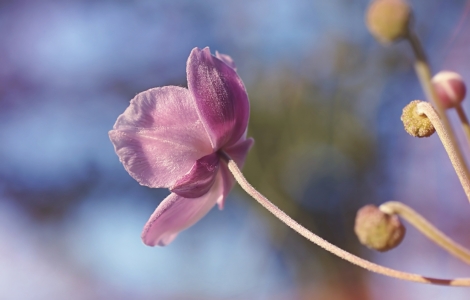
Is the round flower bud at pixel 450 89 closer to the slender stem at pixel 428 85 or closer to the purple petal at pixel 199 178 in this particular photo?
the slender stem at pixel 428 85

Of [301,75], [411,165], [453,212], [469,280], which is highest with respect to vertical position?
[301,75]

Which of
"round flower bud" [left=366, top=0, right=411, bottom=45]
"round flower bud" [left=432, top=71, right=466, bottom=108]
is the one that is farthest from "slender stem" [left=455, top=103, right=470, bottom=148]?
"round flower bud" [left=366, top=0, right=411, bottom=45]

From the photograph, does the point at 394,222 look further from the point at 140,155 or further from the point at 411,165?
the point at 411,165

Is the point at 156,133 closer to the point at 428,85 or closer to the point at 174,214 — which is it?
the point at 174,214

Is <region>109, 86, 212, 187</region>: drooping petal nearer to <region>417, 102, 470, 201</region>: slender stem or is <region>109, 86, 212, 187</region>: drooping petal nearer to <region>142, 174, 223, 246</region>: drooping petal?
<region>142, 174, 223, 246</region>: drooping petal

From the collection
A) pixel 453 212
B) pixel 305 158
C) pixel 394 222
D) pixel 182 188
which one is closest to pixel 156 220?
pixel 182 188

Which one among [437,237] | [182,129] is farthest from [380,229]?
[182,129]

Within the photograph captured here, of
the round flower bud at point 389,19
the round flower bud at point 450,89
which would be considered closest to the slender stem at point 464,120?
the round flower bud at point 450,89
